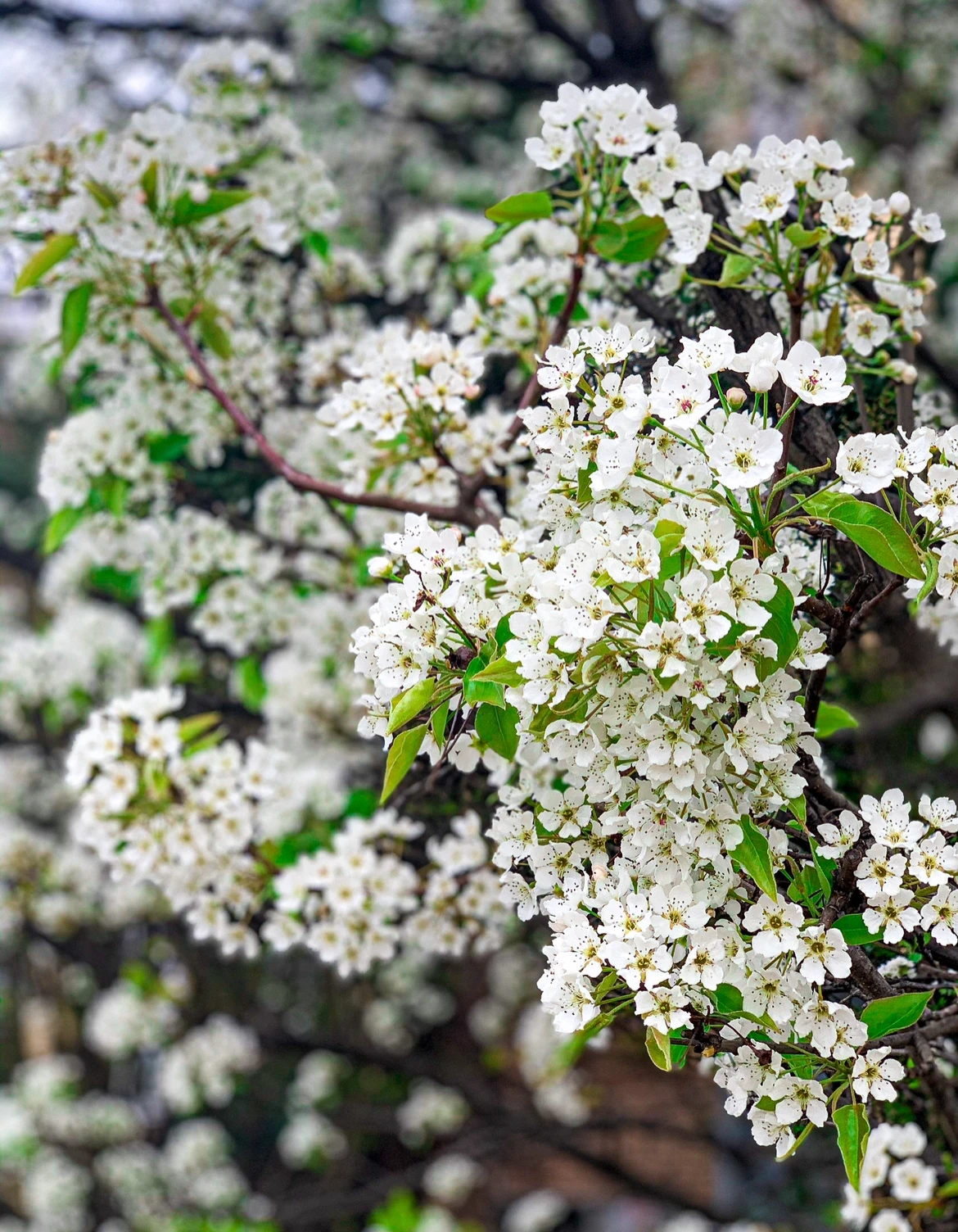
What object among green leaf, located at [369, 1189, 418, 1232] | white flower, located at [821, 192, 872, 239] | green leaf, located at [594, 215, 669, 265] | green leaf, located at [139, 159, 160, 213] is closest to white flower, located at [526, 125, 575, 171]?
green leaf, located at [594, 215, 669, 265]

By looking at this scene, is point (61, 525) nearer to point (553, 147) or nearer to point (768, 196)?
point (553, 147)

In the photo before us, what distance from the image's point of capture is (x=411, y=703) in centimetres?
116

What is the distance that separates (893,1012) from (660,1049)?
0.28 m

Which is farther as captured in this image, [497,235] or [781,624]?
[497,235]

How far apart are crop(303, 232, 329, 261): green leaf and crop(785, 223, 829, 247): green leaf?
125cm

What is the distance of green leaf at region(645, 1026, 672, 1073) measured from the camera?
3.54 ft

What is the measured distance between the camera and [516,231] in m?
2.16

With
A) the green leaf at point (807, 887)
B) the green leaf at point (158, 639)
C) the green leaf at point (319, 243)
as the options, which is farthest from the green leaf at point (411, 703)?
the green leaf at point (158, 639)

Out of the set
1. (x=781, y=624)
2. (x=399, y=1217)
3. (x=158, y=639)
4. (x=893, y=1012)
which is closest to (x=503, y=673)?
(x=781, y=624)

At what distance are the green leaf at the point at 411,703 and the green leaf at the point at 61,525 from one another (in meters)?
1.42

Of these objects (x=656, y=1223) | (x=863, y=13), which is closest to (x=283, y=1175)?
(x=656, y=1223)

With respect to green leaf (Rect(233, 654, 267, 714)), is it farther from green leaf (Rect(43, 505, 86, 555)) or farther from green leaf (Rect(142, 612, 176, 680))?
green leaf (Rect(43, 505, 86, 555))

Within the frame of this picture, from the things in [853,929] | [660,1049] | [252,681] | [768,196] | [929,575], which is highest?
[768,196]

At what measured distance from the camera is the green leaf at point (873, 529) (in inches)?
42.3
